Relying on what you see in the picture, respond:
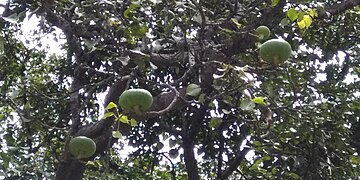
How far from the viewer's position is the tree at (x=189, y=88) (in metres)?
2.86

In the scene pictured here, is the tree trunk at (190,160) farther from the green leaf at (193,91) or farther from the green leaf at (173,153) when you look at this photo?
the green leaf at (193,91)

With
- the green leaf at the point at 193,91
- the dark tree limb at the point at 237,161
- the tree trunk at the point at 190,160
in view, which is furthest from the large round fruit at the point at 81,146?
the tree trunk at the point at 190,160

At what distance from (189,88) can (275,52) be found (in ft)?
1.34

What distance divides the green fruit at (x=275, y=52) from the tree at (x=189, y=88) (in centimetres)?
8

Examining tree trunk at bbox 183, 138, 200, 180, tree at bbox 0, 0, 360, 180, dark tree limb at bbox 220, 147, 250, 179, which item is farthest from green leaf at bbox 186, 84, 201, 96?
tree trunk at bbox 183, 138, 200, 180

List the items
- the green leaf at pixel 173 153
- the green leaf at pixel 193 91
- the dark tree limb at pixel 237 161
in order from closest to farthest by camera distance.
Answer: the green leaf at pixel 193 91
the dark tree limb at pixel 237 161
the green leaf at pixel 173 153

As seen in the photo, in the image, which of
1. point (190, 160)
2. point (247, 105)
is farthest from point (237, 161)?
point (247, 105)

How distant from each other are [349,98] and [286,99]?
22.0 inches

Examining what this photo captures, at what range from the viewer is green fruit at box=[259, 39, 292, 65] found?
236 centimetres

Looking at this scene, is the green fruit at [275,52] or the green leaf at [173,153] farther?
the green leaf at [173,153]

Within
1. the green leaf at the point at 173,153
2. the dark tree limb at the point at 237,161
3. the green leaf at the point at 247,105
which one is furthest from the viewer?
the green leaf at the point at 173,153

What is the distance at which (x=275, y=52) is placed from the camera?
2357 mm

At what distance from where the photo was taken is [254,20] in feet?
10.5

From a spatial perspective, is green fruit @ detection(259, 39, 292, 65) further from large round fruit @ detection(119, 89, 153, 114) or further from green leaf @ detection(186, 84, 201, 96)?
large round fruit @ detection(119, 89, 153, 114)
